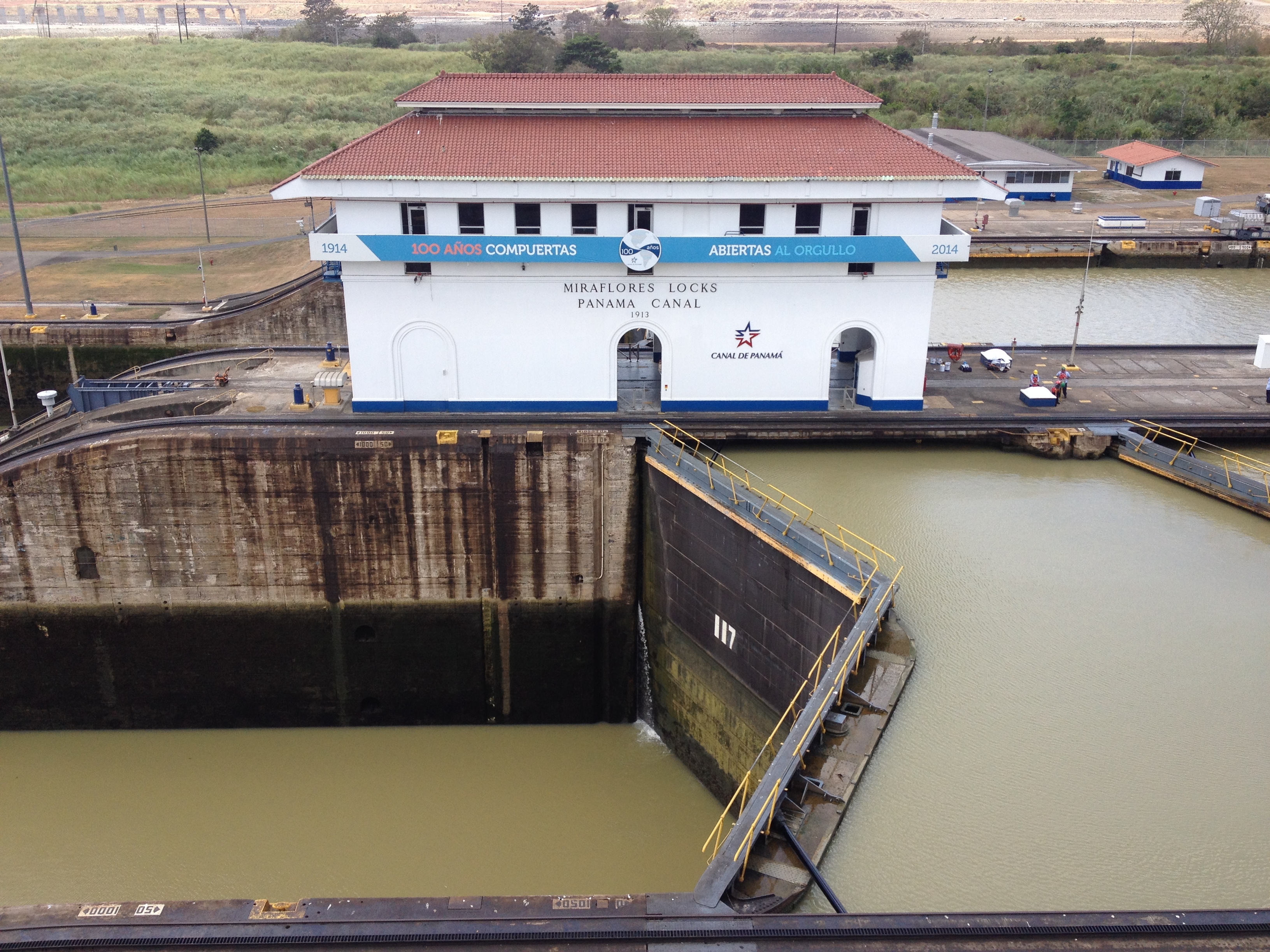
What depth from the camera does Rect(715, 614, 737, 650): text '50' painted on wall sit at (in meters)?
21.9

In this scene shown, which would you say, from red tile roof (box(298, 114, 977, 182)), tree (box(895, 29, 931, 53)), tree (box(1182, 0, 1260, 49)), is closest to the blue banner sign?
red tile roof (box(298, 114, 977, 182))

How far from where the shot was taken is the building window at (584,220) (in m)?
24.5

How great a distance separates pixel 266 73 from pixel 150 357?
204ft

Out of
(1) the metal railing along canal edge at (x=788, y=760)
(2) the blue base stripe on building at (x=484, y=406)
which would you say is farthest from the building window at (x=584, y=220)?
(1) the metal railing along canal edge at (x=788, y=760)

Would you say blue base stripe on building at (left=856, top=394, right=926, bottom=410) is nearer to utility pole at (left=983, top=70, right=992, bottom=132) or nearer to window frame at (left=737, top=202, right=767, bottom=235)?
window frame at (left=737, top=202, right=767, bottom=235)

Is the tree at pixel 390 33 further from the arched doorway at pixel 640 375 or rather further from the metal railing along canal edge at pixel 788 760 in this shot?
the metal railing along canal edge at pixel 788 760

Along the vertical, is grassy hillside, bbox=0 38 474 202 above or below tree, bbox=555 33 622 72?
below

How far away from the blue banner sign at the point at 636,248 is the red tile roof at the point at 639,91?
3507 millimetres

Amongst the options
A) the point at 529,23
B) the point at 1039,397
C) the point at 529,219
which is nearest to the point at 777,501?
the point at 1039,397

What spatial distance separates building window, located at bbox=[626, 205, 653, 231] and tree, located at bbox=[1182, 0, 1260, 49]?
111 metres

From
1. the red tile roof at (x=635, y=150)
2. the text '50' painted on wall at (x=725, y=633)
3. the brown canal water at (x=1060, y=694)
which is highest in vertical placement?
the red tile roof at (x=635, y=150)

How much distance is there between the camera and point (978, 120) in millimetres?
80312

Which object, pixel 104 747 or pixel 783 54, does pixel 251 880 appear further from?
pixel 783 54

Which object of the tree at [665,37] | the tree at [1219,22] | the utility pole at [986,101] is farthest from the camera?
the tree at [1219,22]
